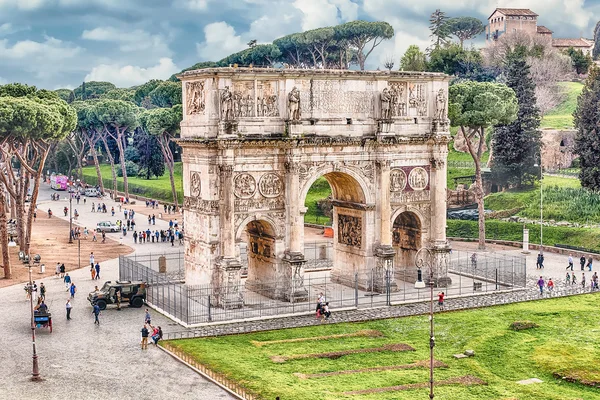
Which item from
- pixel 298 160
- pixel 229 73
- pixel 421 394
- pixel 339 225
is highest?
pixel 229 73

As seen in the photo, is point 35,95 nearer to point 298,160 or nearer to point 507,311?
point 298,160

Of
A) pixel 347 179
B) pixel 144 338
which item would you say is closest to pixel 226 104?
pixel 347 179

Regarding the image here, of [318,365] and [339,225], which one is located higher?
[339,225]

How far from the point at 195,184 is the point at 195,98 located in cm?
534

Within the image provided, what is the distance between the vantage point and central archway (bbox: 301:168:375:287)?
5677 centimetres

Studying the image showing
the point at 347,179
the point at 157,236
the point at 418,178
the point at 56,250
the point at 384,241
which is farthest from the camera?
the point at 157,236

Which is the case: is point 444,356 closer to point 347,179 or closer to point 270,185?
point 270,185

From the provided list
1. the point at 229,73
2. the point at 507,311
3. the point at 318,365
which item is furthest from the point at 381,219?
the point at 318,365

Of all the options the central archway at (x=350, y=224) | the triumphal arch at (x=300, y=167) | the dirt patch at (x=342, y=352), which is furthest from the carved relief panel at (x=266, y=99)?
the dirt patch at (x=342, y=352)

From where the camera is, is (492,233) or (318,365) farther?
(492,233)

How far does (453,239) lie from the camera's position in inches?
3172

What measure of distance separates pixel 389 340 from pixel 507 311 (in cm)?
1005

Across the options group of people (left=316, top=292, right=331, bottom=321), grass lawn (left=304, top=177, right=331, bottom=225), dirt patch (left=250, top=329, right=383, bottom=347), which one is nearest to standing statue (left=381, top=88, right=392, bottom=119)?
group of people (left=316, top=292, right=331, bottom=321)

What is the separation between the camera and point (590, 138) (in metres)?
81.0
